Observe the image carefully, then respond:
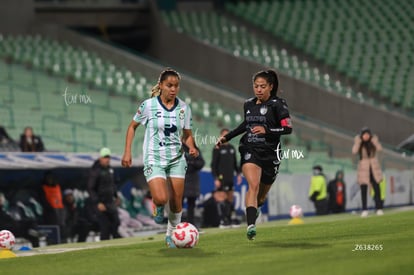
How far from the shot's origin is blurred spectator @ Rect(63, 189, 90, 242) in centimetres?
2525

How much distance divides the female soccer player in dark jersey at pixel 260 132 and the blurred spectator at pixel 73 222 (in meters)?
9.66

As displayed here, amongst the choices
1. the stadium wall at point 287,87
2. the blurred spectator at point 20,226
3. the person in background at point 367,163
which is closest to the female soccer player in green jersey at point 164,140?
the blurred spectator at point 20,226

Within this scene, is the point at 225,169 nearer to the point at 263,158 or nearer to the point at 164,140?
the point at 263,158

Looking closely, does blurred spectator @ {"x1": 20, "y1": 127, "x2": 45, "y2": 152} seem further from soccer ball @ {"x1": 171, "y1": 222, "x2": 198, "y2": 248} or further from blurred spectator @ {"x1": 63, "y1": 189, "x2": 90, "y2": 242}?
soccer ball @ {"x1": 171, "y1": 222, "x2": 198, "y2": 248}

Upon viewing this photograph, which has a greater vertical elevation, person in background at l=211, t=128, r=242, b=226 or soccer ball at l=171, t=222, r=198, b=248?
person in background at l=211, t=128, r=242, b=226

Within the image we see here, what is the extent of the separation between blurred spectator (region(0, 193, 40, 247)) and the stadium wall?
59.1 feet

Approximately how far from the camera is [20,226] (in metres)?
23.8

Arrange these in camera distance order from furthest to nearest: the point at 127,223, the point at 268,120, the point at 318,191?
the point at 318,191, the point at 127,223, the point at 268,120

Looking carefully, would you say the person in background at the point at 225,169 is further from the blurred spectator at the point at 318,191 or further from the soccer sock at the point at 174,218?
the soccer sock at the point at 174,218

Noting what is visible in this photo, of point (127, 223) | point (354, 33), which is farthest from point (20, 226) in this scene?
point (354, 33)

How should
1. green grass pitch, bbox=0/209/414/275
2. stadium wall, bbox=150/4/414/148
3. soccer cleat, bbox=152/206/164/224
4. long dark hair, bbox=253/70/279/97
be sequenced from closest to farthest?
green grass pitch, bbox=0/209/414/275 → soccer cleat, bbox=152/206/164/224 → long dark hair, bbox=253/70/279/97 → stadium wall, bbox=150/4/414/148

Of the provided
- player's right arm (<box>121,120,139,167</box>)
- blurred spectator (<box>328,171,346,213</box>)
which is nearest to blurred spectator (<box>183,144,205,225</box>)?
player's right arm (<box>121,120,139,167</box>)

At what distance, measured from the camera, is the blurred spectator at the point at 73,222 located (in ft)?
82.8

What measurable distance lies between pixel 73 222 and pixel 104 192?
2.08 m
